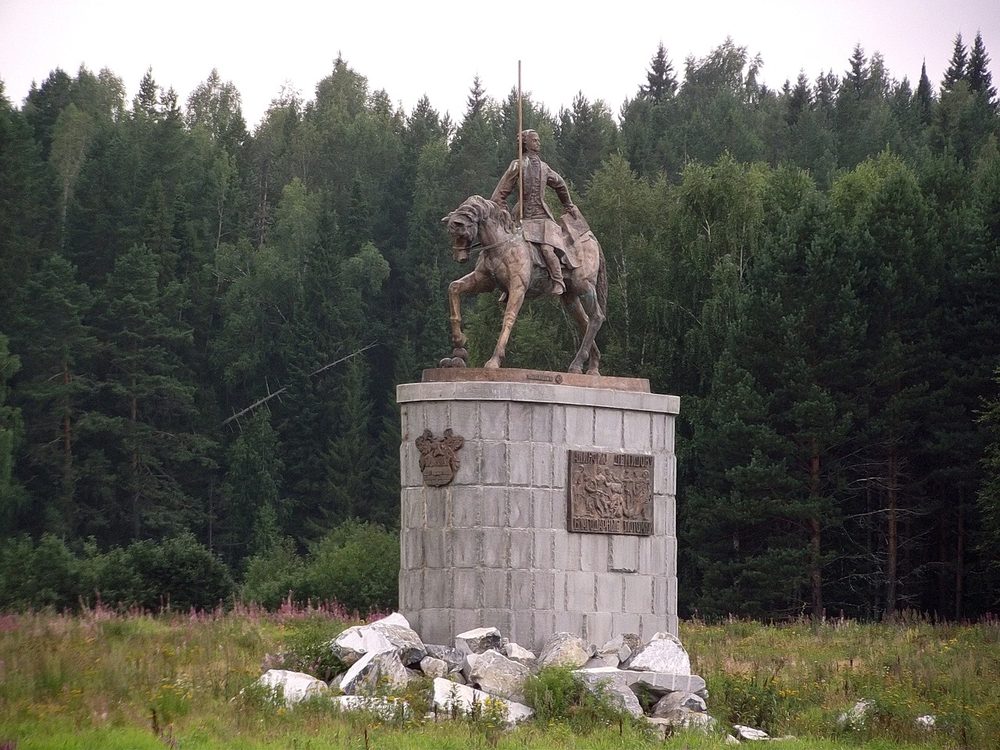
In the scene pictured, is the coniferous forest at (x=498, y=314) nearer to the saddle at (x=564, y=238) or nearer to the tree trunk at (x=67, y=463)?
the tree trunk at (x=67, y=463)

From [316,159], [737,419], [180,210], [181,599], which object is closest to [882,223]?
[737,419]

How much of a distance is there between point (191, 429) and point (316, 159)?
23489 mm

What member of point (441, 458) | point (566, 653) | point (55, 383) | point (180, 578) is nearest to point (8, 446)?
point (55, 383)

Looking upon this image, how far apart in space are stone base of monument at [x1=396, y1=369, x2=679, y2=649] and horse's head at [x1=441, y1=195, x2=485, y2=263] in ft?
4.96

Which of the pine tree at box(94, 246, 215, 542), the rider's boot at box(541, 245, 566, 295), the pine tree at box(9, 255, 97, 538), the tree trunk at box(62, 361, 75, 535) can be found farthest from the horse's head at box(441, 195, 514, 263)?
the pine tree at box(9, 255, 97, 538)

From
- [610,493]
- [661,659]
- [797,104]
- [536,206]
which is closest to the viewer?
[661,659]

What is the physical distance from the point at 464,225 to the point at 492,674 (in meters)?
5.41

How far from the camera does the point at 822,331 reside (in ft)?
124

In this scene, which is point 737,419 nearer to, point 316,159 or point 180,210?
point 180,210

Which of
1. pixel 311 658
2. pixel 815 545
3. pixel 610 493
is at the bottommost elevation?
pixel 311 658

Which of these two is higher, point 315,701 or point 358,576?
point 315,701

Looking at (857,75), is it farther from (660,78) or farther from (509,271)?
(509,271)

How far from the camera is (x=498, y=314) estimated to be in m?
45.5

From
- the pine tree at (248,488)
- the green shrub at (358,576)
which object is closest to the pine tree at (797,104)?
the pine tree at (248,488)
